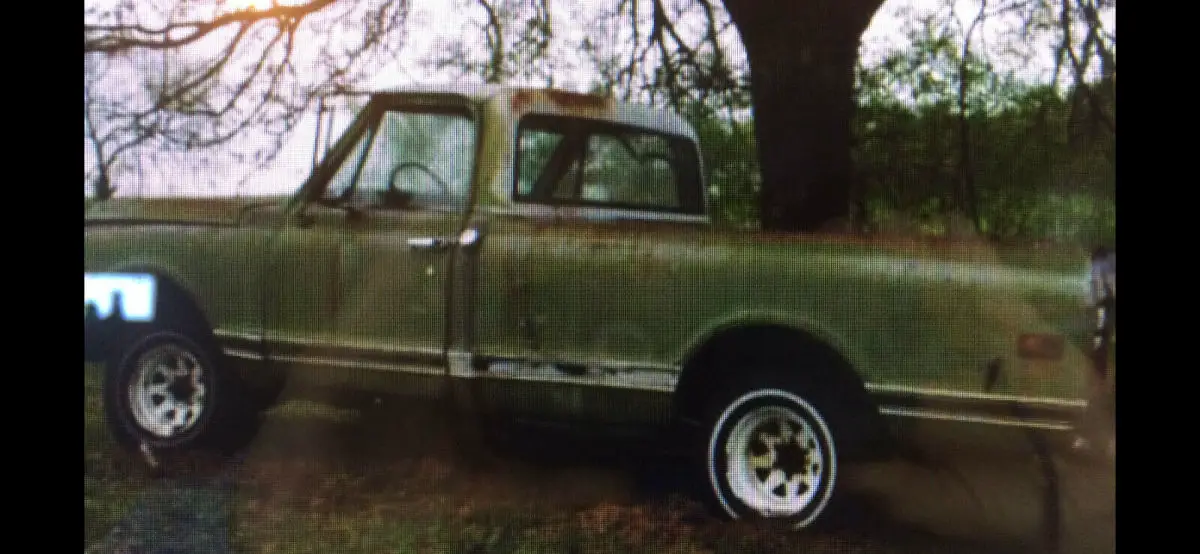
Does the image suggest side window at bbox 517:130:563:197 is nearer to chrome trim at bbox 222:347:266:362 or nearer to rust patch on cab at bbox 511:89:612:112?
rust patch on cab at bbox 511:89:612:112

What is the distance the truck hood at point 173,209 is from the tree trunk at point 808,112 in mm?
1460

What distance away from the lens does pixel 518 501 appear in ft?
9.75

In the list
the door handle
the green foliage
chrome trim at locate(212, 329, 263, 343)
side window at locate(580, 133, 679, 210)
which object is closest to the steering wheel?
the door handle

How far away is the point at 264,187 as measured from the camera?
3.16 metres

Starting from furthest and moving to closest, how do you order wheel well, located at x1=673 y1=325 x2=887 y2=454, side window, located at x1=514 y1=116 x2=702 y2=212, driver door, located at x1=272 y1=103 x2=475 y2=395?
driver door, located at x1=272 y1=103 x2=475 y2=395 → side window, located at x1=514 y1=116 x2=702 y2=212 → wheel well, located at x1=673 y1=325 x2=887 y2=454

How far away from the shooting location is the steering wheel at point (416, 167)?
118 inches

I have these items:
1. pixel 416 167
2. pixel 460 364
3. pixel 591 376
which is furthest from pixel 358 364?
pixel 591 376

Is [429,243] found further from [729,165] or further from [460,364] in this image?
[729,165]

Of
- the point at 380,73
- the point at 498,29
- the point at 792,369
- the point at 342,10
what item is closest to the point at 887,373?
the point at 792,369

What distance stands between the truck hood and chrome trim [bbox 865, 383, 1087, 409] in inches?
72.0

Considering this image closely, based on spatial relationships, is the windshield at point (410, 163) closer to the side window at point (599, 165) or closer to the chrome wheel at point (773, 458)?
the side window at point (599, 165)

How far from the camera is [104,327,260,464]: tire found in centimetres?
319

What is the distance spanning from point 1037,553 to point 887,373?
0.67 m
